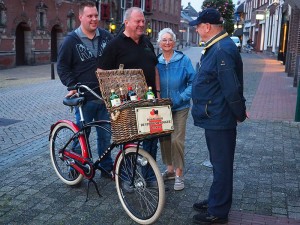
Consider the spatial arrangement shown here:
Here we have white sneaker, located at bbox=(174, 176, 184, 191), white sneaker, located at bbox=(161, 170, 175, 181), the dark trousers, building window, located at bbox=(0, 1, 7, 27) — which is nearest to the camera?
the dark trousers

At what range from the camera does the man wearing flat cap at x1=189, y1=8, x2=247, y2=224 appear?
3461mm

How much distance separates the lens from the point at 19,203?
4.32 meters

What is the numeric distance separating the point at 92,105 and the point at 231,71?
1942mm

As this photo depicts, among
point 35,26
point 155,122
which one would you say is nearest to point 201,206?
point 155,122

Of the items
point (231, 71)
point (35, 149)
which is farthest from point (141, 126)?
point (35, 149)

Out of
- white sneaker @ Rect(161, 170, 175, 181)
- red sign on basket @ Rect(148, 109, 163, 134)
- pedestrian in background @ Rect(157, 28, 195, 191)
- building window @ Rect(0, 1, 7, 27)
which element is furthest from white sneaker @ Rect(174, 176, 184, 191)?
building window @ Rect(0, 1, 7, 27)

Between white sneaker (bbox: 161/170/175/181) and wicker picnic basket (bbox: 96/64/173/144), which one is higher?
wicker picnic basket (bbox: 96/64/173/144)

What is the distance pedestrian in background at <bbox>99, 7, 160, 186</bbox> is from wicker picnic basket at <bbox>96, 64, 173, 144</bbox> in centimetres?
25

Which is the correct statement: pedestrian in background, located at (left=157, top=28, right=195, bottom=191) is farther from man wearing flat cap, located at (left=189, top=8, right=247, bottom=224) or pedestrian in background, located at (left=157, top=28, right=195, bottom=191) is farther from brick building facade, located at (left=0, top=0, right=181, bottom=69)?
brick building facade, located at (left=0, top=0, right=181, bottom=69)

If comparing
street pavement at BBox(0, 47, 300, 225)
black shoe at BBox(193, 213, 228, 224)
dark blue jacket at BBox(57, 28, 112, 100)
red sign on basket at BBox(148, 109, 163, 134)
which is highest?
dark blue jacket at BBox(57, 28, 112, 100)

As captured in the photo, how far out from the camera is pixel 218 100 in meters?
Answer: 3.60

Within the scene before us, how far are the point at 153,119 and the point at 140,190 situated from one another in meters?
0.82

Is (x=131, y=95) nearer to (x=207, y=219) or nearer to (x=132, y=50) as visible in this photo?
(x=132, y=50)

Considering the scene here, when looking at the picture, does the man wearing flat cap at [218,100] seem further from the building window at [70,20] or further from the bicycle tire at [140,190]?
the building window at [70,20]
